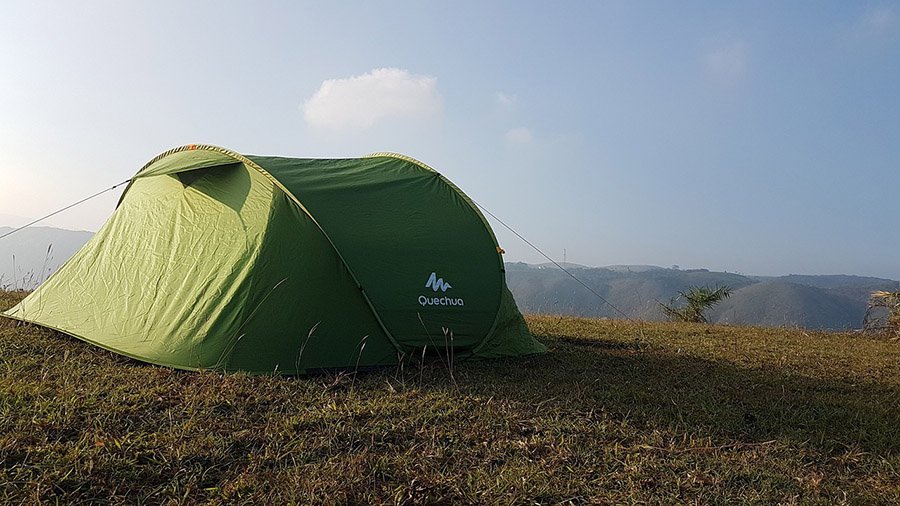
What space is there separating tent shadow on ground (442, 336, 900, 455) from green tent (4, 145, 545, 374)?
28.1 inches

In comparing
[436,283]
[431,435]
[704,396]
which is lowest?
[431,435]

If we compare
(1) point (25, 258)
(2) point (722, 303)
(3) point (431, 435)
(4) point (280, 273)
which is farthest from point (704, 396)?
(1) point (25, 258)

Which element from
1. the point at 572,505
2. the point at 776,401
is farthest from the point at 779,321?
the point at 572,505

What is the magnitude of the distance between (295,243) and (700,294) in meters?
9.98

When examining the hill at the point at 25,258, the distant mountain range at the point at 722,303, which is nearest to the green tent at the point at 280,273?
the distant mountain range at the point at 722,303

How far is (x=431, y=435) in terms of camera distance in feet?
12.5

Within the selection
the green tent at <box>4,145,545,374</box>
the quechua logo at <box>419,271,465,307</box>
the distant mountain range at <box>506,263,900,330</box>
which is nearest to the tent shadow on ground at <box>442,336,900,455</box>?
the quechua logo at <box>419,271,465,307</box>

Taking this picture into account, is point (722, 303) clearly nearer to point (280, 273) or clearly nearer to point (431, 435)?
point (280, 273)

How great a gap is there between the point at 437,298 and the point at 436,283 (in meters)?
0.15

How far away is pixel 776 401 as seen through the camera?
205 inches

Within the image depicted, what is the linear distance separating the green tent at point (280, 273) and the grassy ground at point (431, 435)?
30 centimetres

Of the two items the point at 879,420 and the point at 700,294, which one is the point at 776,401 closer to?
the point at 879,420

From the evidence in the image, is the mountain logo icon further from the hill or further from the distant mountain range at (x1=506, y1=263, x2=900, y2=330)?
the hill

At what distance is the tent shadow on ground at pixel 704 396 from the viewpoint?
14.3 feet
